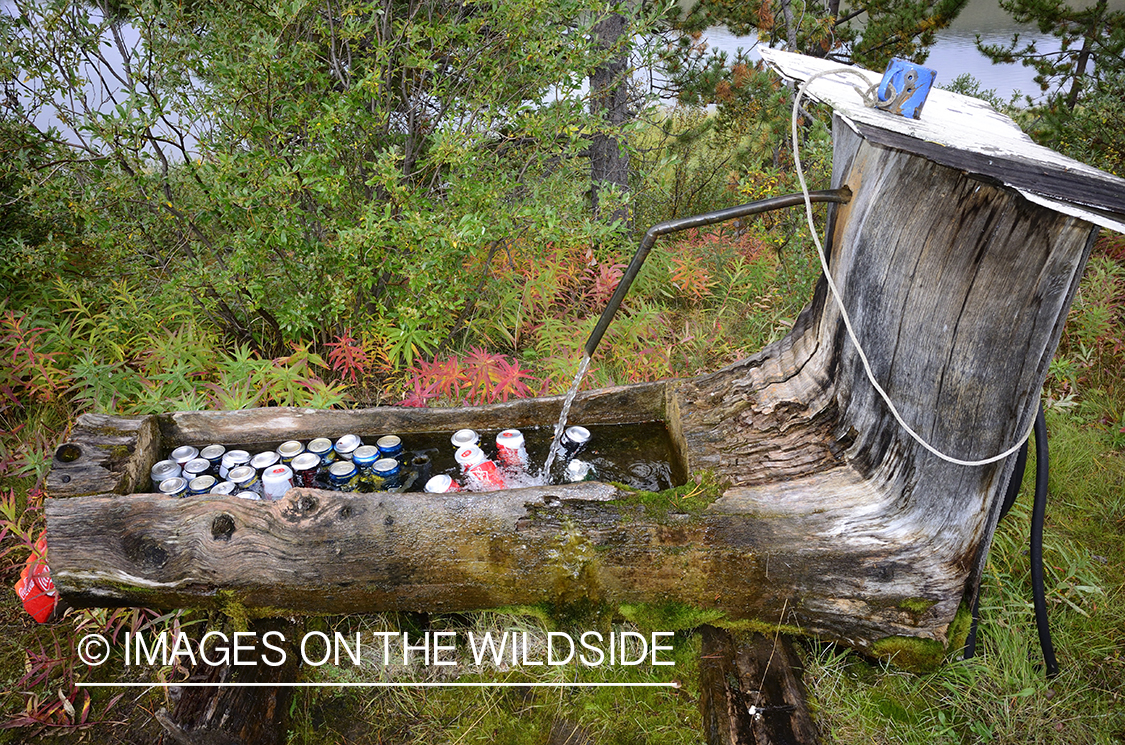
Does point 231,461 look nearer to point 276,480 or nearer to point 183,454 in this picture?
point 183,454

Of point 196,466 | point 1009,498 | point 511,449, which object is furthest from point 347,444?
point 1009,498

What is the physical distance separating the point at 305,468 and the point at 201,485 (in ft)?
1.06

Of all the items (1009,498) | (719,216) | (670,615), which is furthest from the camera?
(670,615)

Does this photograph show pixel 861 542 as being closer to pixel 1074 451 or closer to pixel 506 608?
pixel 506 608

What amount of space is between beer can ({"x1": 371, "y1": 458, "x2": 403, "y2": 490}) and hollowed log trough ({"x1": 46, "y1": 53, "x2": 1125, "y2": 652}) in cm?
37

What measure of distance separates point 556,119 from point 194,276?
188 cm

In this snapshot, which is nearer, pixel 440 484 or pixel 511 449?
pixel 440 484

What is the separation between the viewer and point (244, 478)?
6.70ft

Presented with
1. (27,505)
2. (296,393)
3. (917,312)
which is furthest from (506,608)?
(27,505)

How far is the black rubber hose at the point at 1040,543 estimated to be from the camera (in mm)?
1535

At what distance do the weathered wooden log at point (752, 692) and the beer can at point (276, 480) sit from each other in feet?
4.64

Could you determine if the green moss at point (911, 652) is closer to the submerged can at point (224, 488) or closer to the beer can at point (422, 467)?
the beer can at point (422, 467)

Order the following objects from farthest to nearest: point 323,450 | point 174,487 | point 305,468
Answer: point 323,450, point 305,468, point 174,487

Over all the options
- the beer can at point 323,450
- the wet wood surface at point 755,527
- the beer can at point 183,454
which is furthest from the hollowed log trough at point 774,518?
the beer can at point 323,450
